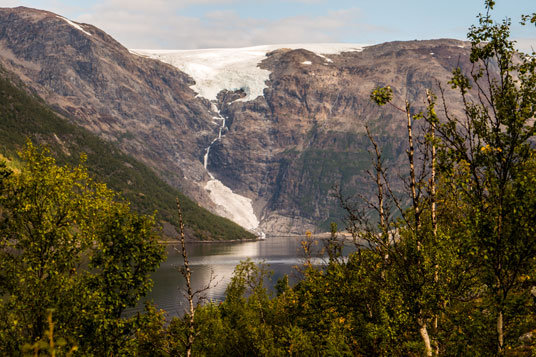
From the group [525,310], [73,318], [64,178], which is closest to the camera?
[525,310]

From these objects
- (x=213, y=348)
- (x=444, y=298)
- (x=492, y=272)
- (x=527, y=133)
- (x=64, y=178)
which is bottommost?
(x=213, y=348)

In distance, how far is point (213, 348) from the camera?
5319 centimetres

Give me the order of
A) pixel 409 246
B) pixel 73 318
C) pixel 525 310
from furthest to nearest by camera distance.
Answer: pixel 73 318 → pixel 409 246 → pixel 525 310

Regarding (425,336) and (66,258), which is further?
(66,258)

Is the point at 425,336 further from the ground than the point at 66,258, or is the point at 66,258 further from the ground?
the point at 66,258

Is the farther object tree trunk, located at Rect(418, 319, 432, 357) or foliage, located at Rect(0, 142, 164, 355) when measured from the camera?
foliage, located at Rect(0, 142, 164, 355)

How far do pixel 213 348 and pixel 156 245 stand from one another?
22.1 meters

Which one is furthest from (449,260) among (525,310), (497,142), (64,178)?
(64,178)

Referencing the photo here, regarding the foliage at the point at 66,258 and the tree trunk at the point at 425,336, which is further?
the foliage at the point at 66,258

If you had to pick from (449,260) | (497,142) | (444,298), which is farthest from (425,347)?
(497,142)

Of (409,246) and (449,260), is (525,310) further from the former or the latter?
(409,246)

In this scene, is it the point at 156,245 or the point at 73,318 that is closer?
the point at 73,318

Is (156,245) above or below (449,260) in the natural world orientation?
below

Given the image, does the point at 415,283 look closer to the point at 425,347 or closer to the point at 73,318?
the point at 425,347
